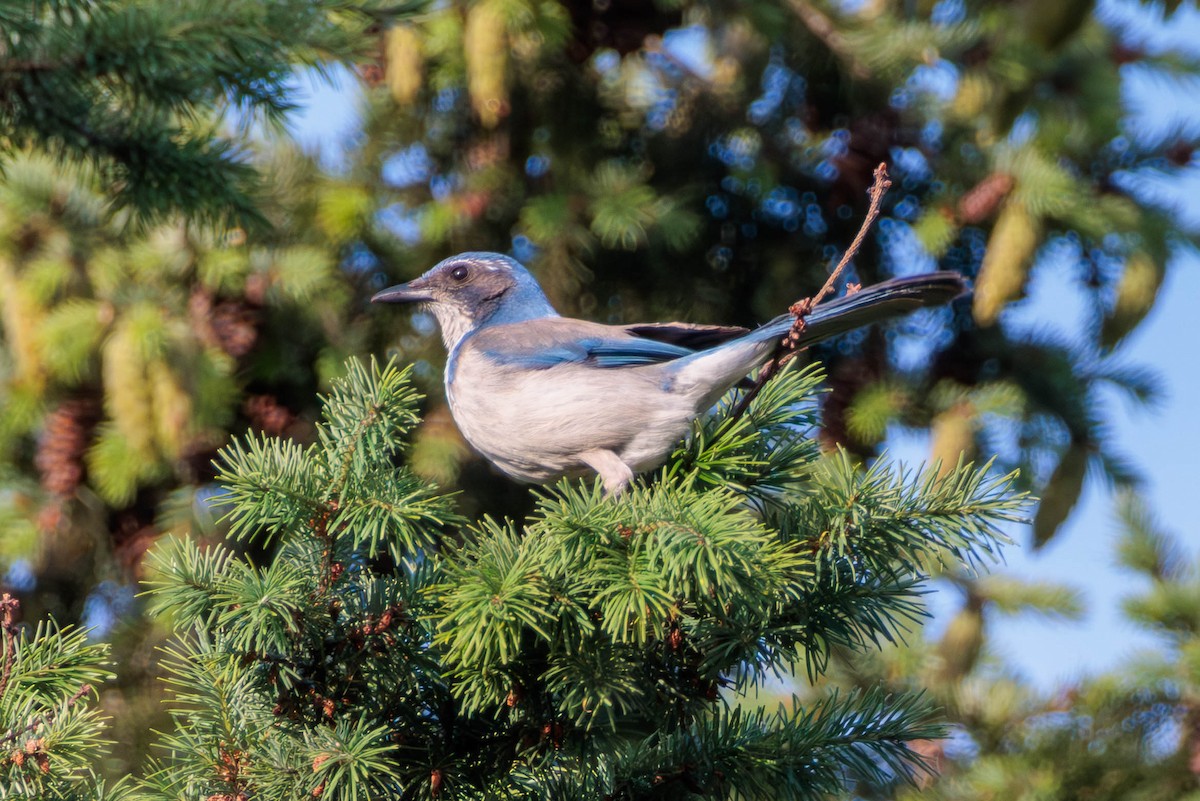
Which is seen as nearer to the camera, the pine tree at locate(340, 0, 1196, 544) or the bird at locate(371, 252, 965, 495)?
the bird at locate(371, 252, 965, 495)

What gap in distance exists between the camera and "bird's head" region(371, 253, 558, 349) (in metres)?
4.55

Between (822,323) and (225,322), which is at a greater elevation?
(822,323)

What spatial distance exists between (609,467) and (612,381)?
10.6 inches

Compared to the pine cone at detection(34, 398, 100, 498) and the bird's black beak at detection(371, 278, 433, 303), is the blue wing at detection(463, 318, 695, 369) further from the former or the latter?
the pine cone at detection(34, 398, 100, 498)

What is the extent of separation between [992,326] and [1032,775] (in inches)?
83.0

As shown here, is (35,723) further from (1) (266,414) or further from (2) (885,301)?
(1) (266,414)

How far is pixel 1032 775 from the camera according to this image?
435 centimetres

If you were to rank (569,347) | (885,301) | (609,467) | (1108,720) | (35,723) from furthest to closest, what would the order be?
1. (1108,720)
2. (569,347)
3. (609,467)
4. (885,301)
5. (35,723)

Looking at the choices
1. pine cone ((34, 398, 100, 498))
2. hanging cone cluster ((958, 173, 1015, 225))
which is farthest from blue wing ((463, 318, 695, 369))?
pine cone ((34, 398, 100, 498))

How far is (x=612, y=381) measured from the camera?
3623 millimetres

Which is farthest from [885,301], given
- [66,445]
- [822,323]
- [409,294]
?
[66,445]

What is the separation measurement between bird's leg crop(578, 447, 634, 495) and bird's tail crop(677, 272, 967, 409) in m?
0.32

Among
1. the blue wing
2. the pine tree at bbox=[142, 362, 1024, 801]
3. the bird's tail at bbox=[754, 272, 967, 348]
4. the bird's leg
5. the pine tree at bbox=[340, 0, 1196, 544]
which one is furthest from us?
the pine tree at bbox=[340, 0, 1196, 544]

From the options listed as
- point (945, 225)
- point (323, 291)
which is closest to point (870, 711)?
point (945, 225)
